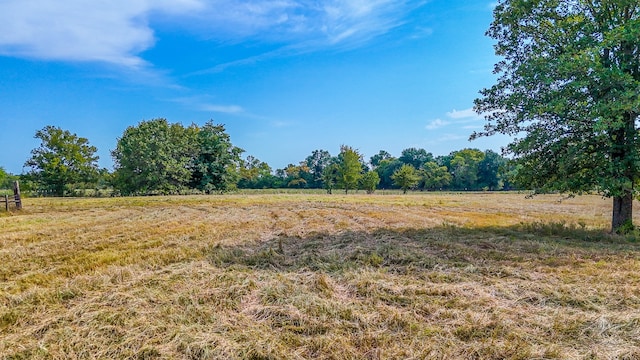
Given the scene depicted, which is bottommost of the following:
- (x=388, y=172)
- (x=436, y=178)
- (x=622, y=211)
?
(x=622, y=211)

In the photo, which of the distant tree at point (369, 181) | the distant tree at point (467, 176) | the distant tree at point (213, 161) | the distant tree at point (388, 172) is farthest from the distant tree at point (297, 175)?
the distant tree at point (467, 176)

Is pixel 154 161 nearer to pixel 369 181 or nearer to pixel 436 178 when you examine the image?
pixel 369 181

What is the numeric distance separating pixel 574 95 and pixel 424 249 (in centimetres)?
619

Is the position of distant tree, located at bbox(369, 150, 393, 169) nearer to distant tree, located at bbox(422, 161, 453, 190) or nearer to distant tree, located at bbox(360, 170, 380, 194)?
distant tree, located at bbox(422, 161, 453, 190)

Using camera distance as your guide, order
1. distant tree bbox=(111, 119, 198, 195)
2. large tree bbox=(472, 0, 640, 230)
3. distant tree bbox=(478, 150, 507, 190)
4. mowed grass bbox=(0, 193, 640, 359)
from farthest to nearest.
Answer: distant tree bbox=(478, 150, 507, 190), distant tree bbox=(111, 119, 198, 195), large tree bbox=(472, 0, 640, 230), mowed grass bbox=(0, 193, 640, 359)

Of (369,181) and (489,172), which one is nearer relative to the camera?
(369,181)

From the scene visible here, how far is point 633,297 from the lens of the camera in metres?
4.29

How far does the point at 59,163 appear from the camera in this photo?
143ft

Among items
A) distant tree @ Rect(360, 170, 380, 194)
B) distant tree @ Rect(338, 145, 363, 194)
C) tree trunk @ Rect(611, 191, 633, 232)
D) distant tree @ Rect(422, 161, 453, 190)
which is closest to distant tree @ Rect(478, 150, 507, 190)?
distant tree @ Rect(422, 161, 453, 190)

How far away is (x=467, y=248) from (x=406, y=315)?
170 inches

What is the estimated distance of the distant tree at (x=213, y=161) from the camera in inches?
1722

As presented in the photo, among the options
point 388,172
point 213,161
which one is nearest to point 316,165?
point 388,172

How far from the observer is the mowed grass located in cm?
322

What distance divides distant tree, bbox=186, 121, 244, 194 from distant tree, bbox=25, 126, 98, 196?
1585 cm
